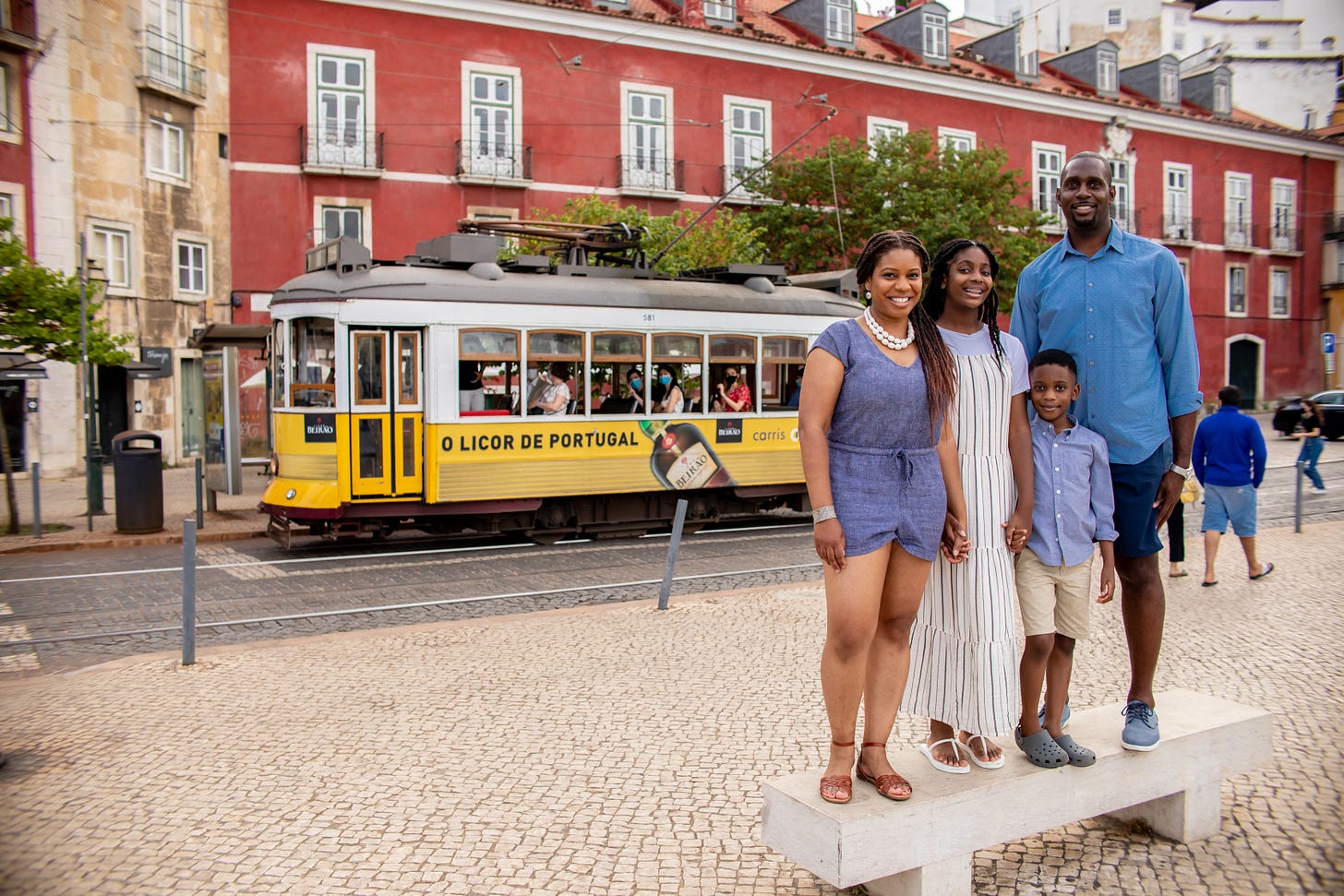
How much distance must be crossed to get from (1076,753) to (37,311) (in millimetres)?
14319

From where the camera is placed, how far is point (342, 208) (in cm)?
2617

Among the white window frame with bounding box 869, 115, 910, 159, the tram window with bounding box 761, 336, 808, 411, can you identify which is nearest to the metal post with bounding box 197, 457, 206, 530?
the tram window with bounding box 761, 336, 808, 411

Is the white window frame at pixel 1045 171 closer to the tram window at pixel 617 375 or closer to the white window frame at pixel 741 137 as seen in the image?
the white window frame at pixel 741 137

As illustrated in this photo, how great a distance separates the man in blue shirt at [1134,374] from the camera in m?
4.39

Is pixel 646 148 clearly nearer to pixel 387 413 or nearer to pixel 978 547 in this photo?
pixel 387 413

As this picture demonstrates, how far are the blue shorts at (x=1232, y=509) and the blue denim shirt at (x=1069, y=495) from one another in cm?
685

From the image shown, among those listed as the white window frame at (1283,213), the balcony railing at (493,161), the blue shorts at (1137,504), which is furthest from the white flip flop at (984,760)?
the white window frame at (1283,213)

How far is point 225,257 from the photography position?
84.0ft

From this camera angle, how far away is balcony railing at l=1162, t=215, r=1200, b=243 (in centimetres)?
3984

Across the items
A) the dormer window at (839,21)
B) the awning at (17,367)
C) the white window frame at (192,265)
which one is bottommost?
the awning at (17,367)

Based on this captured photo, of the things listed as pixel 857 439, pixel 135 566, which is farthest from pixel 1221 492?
pixel 135 566

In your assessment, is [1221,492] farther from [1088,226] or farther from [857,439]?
[857,439]

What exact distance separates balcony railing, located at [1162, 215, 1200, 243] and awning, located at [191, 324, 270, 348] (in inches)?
1306

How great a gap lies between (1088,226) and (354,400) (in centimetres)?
1009
